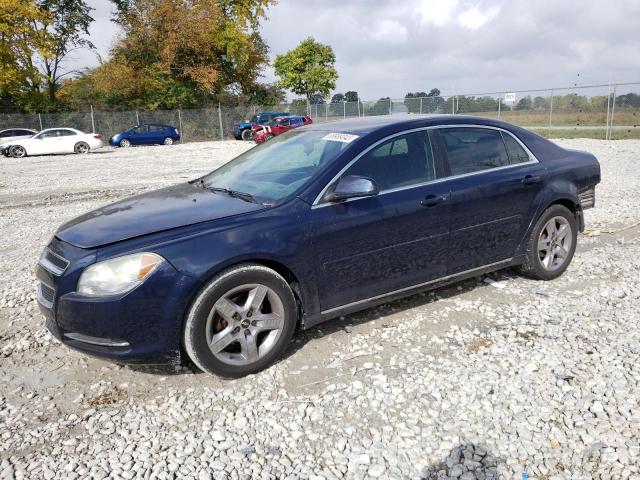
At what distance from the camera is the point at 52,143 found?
24859 mm

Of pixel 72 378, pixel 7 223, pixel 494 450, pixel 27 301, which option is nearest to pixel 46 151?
pixel 7 223

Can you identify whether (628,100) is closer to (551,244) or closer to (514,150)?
(551,244)

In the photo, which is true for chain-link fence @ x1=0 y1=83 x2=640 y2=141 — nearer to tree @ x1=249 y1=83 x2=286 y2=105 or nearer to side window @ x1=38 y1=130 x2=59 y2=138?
tree @ x1=249 y1=83 x2=286 y2=105

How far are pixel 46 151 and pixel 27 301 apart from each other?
22766 millimetres

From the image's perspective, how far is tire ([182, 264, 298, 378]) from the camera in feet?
10.6

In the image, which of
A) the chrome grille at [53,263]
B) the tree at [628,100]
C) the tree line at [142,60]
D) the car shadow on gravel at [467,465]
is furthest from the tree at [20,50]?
the car shadow on gravel at [467,465]

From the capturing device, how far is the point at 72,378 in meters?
3.59

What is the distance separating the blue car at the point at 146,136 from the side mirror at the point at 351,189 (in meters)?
30.2

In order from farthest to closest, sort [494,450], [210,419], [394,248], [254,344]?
[394,248] → [254,344] → [210,419] → [494,450]

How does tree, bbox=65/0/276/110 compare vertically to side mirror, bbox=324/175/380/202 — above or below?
above

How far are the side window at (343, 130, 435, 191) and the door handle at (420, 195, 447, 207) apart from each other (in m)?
0.15

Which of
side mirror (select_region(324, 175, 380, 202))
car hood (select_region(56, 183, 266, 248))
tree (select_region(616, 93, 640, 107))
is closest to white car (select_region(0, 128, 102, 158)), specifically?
car hood (select_region(56, 183, 266, 248))

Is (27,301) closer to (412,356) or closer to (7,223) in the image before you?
(412,356)

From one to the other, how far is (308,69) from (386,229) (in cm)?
4587
